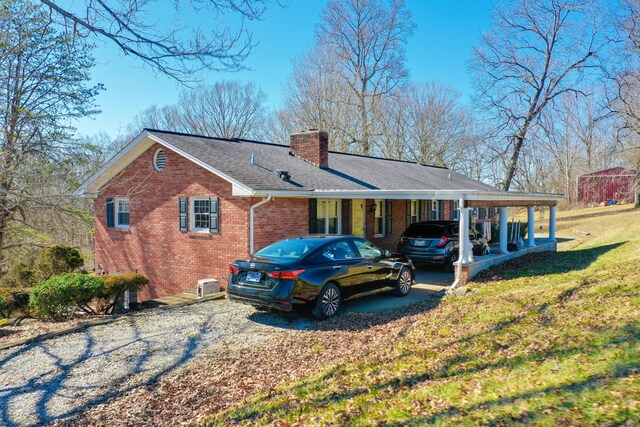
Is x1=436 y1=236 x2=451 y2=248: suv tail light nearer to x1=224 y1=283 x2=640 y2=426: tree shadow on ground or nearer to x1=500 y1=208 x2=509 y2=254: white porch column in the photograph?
x1=500 y1=208 x2=509 y2=254: white porch column

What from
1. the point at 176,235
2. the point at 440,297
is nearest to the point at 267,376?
the point at 440,297

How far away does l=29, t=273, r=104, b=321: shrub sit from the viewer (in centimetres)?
883

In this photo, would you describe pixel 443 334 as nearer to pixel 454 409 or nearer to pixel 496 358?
pixel 496 358

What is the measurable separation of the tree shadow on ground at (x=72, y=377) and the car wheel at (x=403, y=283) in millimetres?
4479

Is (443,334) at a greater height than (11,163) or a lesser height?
lesser

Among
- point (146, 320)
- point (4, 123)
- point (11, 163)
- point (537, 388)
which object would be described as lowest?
point (146, 320)

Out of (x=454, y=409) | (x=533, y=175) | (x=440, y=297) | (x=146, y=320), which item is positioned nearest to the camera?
(x=454, y=409)

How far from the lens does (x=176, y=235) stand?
13781 millimetres

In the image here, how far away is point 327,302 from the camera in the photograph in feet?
27.3

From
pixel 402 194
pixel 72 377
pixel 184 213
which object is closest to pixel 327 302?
pixel 72 377

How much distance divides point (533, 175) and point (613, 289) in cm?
4454

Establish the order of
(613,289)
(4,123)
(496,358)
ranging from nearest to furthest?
(496,358) → (613,289) → (4,123)

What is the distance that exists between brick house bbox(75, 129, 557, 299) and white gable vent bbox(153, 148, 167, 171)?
36 mm

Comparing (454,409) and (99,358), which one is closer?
(454,409)
